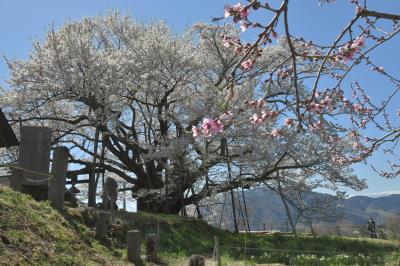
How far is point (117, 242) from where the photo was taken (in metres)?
11.6

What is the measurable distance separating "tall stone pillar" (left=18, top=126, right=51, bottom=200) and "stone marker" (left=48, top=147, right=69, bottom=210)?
45cm

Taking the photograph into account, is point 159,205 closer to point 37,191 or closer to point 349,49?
point 37,191

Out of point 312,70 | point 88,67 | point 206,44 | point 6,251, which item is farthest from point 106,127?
point 6,251

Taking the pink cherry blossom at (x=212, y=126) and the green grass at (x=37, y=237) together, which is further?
the green grass at (x=37, y=237)

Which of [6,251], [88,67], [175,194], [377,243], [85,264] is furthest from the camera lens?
[175,194]

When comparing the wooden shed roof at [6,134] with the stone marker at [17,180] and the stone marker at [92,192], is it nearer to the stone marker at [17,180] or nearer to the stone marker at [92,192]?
the stone marker at [17,180]

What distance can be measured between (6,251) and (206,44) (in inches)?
721

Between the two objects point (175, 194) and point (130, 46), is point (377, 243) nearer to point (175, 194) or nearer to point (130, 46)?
point (175, 194)

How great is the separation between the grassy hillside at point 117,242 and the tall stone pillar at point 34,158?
3.10 feet

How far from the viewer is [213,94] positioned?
63.7 feet

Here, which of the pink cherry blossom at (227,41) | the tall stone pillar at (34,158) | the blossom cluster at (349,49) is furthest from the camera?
the tall stone pillar at (34,158)

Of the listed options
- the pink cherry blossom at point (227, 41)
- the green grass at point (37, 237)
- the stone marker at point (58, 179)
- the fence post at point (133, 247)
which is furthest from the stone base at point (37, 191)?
the pink cherry blossom at point (227, 41)

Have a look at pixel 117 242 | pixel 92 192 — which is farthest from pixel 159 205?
pixel 117 242

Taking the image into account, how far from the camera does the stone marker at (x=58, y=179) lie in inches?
398
